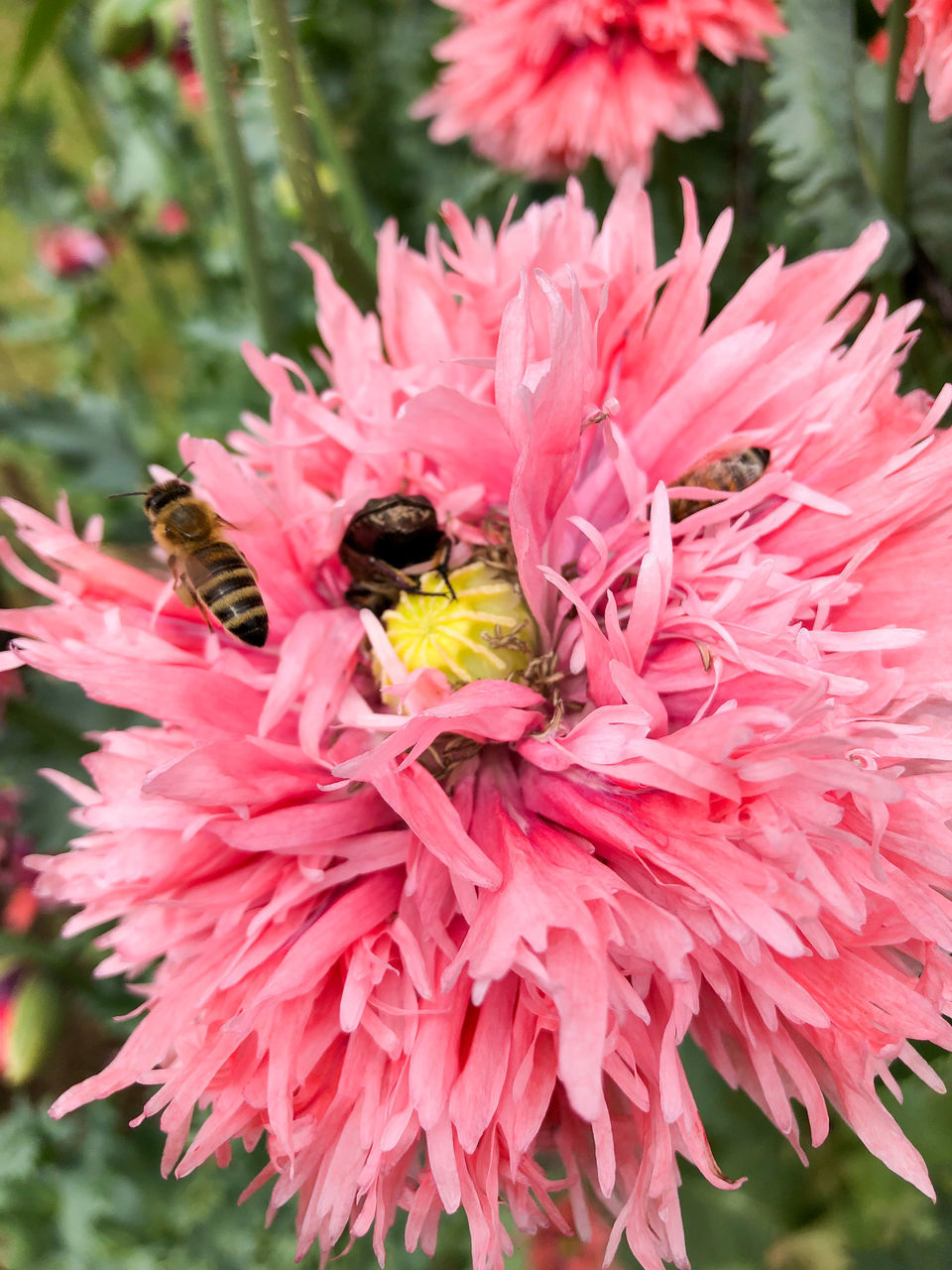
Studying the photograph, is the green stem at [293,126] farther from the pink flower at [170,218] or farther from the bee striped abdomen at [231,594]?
the pink flower at [170,218]

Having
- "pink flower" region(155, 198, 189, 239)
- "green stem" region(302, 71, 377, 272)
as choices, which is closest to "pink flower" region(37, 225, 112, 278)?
"pink flower" region(155, 198, 189, 239)

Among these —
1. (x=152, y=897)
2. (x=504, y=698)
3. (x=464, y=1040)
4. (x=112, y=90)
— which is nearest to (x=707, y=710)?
(x=504, y=698)

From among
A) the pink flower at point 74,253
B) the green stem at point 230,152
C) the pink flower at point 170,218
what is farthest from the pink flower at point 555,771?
the pink flower at point 170,218

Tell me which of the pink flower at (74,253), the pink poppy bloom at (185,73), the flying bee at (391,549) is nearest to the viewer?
the flying bee at (391,549)

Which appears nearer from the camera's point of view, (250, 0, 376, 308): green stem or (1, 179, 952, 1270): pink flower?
(1, 179, 952, 1270): pink flower

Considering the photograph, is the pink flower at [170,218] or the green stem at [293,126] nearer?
the green stem at [293,126]

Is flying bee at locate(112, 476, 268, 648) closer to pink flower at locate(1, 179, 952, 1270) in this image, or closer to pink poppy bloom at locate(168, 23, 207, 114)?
pink flower at locate(1, 179, 952, 1270)
